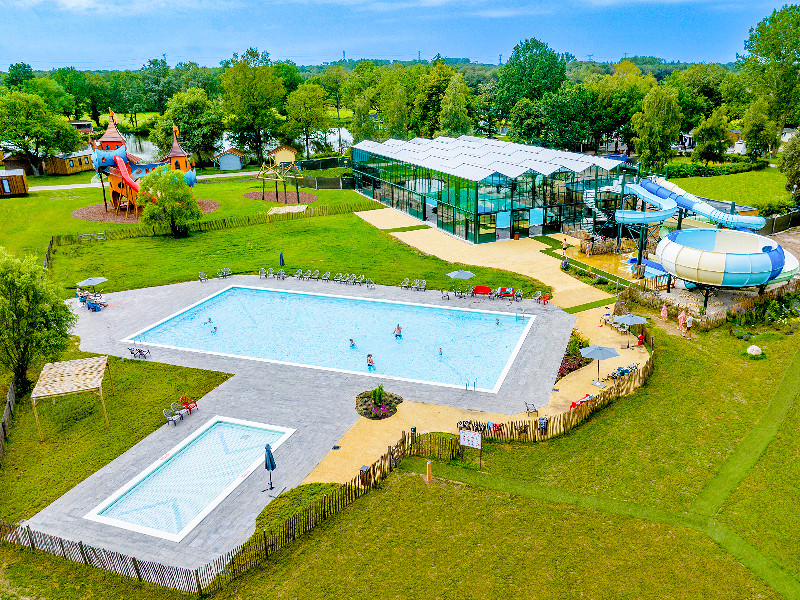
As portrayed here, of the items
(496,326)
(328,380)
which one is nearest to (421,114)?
(496,326)

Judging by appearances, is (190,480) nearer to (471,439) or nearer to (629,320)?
(471,439)

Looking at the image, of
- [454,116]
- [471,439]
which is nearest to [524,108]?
[454,116]

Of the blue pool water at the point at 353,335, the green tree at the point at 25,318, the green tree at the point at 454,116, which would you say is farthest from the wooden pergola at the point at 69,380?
the green tree at the point at 454,116

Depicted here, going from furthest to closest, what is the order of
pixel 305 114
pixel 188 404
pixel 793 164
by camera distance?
1. pixel 305 114
2. pixel 793 164
3. pixel 188 404

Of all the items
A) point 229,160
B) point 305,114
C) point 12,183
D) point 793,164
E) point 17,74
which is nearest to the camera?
point 793,164

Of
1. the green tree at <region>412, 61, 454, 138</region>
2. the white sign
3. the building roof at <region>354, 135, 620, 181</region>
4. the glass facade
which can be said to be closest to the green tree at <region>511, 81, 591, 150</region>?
the building roof at <region>354, 135, 620, 181</region>

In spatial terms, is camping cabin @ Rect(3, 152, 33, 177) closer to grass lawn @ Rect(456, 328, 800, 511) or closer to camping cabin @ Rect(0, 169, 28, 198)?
camping cabin @ Rect(0, 169, 28, 198)
